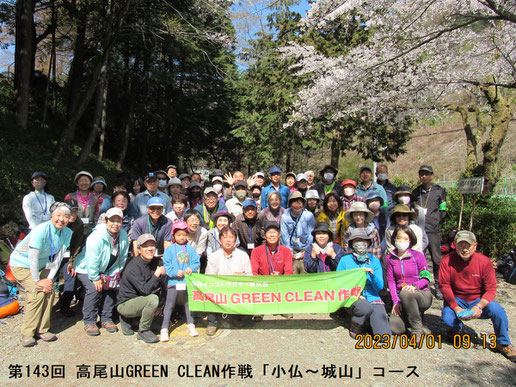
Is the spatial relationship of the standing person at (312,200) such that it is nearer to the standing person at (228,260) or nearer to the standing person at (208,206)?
the standing person at (208,206)

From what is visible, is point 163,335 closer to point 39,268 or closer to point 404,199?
point 39,268

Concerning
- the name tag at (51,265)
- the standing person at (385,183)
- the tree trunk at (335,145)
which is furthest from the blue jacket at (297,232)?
the tree trunk at (335,145)

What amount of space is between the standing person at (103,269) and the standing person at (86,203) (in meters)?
1.03

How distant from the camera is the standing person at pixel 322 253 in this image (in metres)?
5.17

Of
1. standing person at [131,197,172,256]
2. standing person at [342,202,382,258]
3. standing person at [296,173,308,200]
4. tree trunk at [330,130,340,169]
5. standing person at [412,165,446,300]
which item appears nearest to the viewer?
standing person at [342,202,382,258]

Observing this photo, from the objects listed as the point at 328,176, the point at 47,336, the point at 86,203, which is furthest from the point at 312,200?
the point at 47,336

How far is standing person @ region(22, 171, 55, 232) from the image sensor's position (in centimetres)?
583

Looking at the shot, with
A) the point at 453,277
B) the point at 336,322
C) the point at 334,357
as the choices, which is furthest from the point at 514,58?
the point at 334,357

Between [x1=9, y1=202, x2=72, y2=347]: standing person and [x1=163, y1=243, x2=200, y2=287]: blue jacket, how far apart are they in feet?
4.43

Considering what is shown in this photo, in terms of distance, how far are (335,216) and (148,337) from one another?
10.9ft

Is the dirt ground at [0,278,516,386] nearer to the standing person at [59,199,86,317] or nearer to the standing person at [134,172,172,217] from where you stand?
the standing person at [59,199,86,317]

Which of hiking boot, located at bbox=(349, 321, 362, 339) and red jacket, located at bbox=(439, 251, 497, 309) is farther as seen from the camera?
hiking boot, located at bbox=(349, 321, 362, 339)

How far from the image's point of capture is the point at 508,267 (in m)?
7.31

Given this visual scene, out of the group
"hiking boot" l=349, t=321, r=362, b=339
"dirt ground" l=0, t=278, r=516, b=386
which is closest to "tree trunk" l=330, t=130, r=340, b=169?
"dirt ground" l=0, t=278, r=516, b=386
